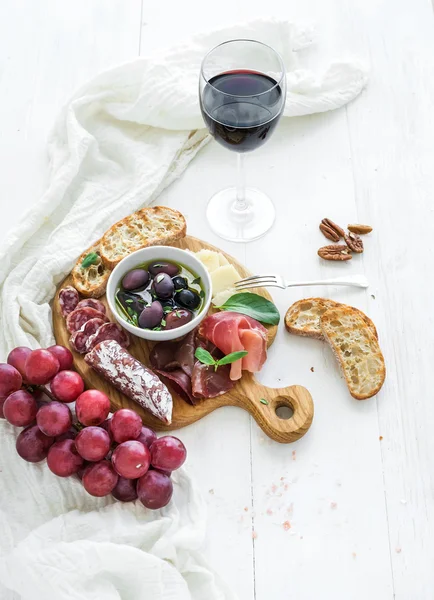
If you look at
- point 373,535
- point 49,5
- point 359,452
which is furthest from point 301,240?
point 49,5

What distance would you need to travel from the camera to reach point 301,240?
7.06 ft

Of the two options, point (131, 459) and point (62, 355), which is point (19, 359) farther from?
point (131, 459)

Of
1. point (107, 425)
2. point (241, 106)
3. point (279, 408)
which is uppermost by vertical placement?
point (241, 106)

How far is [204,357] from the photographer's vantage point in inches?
70.9

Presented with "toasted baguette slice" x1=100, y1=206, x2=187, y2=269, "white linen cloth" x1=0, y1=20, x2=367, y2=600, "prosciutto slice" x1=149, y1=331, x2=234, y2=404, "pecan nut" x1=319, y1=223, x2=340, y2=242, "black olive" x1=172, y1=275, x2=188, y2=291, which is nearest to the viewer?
"white linen cloth" x1=0, y1=20, x2=367, y2=600

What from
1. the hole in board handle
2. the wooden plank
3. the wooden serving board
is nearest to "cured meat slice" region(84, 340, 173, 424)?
the wooden serving board

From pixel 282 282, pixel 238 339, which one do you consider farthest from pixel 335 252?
pixel 238 339

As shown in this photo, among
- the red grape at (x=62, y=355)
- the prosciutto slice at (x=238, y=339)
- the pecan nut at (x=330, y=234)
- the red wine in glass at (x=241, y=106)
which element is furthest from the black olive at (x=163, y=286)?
the pecan nut at (x=330, y=234)

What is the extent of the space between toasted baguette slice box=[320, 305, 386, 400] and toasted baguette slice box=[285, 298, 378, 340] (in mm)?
26

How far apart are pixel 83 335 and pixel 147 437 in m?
0.33

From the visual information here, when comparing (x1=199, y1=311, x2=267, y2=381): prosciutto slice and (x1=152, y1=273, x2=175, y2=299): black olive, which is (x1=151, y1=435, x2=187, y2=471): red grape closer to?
(x1=199, y1=311, x2=267, y2=381): prosciutto slice

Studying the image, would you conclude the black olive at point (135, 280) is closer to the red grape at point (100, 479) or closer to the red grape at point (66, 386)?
the red grape at point (66, 386)

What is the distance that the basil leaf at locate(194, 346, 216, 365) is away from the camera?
1794 millimetres

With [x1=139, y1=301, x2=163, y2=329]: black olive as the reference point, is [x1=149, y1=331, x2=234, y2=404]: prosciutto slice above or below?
below
